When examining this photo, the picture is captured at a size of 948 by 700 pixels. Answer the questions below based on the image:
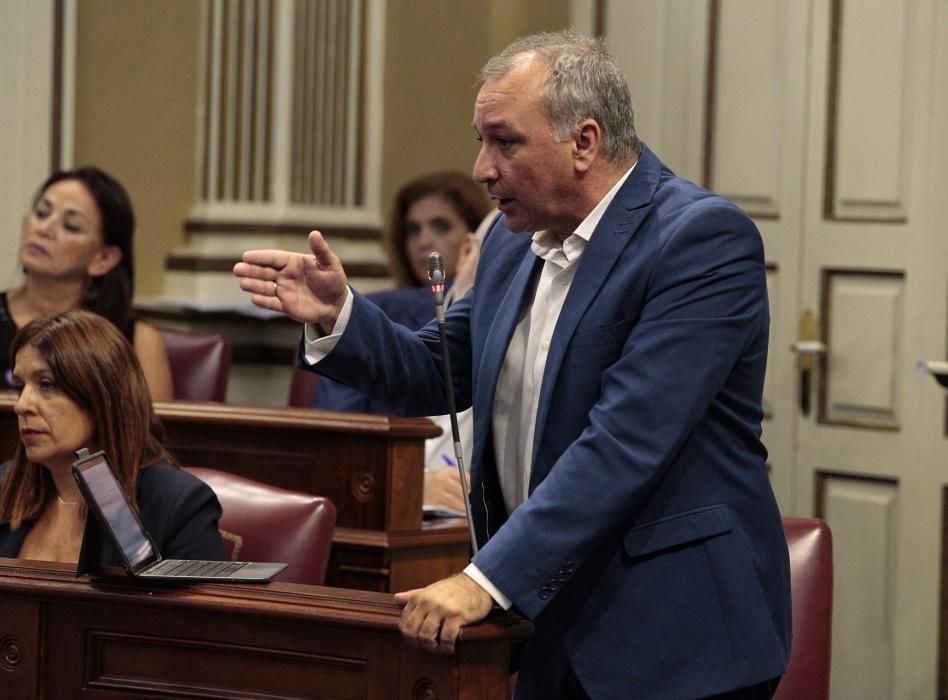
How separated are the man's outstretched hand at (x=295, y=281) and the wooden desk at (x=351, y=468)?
1166 mm

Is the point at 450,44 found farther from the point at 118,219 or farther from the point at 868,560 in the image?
the point at 868,560

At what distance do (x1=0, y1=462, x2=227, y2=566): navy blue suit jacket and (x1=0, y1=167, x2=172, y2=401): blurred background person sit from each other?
1338 millimetres

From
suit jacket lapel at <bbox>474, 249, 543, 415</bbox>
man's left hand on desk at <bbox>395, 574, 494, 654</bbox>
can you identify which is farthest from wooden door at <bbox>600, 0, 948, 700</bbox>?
man's left hand on desk at <bbox>395, 574, 494, 654</bbox>

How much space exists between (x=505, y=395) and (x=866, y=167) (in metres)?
2.59

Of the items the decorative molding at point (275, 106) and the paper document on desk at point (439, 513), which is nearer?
the paper document on desk at point (439, 513)

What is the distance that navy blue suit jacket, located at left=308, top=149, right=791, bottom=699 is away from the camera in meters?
1.79

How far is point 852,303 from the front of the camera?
4312 mm

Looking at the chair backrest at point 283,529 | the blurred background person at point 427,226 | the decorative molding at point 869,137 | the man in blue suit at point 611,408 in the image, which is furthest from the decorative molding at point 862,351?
the man in blue suit at point 611,408

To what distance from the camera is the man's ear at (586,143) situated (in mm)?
1921

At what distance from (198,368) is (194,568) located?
2.23 metres

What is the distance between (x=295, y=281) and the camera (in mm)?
2006

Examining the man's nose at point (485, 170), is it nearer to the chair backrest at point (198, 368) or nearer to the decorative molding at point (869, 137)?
the chair backrest at point (198, 368)

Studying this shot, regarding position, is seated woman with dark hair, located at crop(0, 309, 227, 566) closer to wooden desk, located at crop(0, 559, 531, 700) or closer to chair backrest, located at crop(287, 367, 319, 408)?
wooden desk, located at crop(0, 559, 531, 700)

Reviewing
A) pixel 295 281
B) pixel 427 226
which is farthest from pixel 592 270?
pixel 427 226
